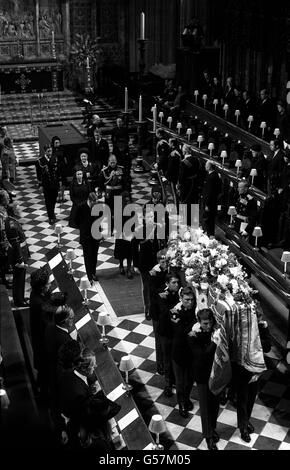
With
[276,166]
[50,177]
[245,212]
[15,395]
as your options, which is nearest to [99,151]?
[50,177]

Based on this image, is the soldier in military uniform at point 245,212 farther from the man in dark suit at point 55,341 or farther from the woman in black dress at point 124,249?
the man in dark suit at point 55,341

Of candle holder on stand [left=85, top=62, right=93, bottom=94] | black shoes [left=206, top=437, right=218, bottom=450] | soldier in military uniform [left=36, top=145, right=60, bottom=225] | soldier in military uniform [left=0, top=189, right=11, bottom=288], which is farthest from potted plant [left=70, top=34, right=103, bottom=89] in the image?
black shoes [left=206, top=437, right=218, bottom=450]

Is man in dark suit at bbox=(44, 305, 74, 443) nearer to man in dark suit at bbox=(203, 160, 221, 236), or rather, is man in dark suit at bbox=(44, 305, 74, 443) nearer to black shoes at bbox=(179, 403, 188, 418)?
black shoes at bbox=(179, 403, 188, 418)

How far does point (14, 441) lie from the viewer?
191 centimetres

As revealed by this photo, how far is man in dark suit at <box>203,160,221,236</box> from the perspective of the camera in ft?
39.0

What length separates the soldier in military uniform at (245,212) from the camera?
10906 millimetres

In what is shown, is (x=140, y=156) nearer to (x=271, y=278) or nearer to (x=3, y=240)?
(x=3, y=240)

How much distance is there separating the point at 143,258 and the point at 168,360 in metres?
2.13

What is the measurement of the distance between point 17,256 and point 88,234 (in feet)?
4.01

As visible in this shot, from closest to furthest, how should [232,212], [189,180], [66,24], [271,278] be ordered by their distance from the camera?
[271,278] → [232,212] → [189,180] → [66,24]

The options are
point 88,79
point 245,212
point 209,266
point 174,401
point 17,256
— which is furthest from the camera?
point 88,79

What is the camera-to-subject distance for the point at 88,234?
35.2ft

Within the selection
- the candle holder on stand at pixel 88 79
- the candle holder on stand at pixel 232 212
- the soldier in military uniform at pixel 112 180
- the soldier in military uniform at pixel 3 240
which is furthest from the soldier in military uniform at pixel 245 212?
the candle holder on stand at pixel 88 79

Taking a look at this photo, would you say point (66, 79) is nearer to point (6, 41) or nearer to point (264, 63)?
point (6, 41)
